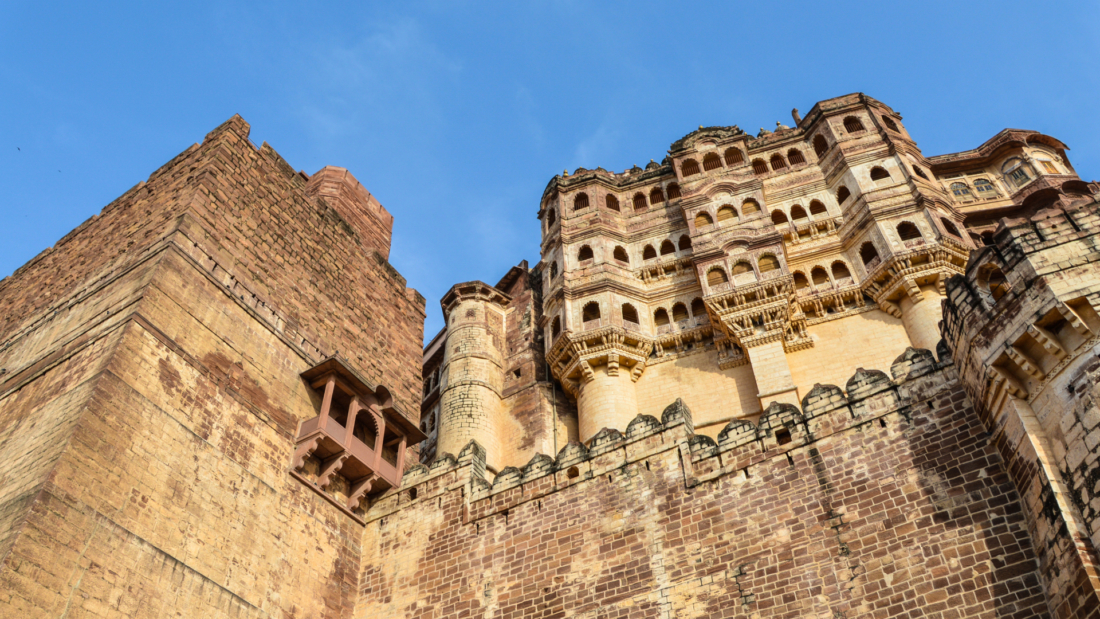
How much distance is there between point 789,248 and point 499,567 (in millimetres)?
14179

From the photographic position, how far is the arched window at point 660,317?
2292 cm

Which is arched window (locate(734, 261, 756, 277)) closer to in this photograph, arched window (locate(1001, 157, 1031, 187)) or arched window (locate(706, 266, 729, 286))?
arched window (locate(706, 266, 729, 286))

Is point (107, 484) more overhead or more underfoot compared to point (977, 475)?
more overhead

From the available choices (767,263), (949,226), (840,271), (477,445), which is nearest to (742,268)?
(767,263)

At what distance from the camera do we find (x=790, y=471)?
399 inches

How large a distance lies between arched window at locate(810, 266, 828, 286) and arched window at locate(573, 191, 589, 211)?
23.2ft

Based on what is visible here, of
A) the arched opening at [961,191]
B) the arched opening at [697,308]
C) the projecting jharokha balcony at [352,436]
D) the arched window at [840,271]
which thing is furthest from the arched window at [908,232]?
the projecting jharokha balcony at [352,436]

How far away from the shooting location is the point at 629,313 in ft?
75.2

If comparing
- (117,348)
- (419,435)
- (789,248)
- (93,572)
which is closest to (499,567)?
(419,435)

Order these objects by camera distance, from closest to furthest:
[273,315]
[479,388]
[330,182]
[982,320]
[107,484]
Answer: [982,320] < [107,484] < [273,315] < [330,182] < [479,388]

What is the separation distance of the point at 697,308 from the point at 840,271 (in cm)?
358

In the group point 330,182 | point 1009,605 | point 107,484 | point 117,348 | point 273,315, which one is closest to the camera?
point 1009,605

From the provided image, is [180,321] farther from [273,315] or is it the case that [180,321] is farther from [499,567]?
[499,567]

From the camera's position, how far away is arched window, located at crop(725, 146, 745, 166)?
25756mm
